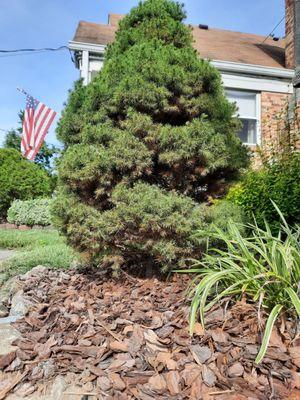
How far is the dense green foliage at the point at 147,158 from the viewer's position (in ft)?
8.35

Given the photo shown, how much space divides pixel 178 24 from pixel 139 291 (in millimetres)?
2435

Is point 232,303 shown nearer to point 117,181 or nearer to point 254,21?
point 117,181

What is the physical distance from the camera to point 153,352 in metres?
1.68

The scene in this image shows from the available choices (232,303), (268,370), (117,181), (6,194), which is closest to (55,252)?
(117,181)

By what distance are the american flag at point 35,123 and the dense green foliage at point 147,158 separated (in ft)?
23.3

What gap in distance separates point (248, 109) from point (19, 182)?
8.50 metres

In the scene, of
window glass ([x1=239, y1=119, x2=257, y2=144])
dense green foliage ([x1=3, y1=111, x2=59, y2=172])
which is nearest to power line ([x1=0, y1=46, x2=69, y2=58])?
window glass ([x1=239, y1=119, x2=257, y2=144])

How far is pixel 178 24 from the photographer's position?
319cm

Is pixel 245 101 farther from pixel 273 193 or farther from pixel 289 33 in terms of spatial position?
pixel 273 193

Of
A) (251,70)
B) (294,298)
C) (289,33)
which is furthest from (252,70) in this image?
(294,298)

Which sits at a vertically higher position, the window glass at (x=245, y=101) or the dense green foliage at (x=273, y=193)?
the window glass at (x=245, y=101)

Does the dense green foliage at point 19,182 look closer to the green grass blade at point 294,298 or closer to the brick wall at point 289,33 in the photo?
the brick wall at point 289,33

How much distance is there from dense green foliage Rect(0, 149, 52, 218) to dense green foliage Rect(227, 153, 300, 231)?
9879 millimetres

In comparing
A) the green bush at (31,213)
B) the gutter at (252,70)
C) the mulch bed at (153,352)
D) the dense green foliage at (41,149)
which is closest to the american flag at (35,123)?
the green bush at (31,213)
